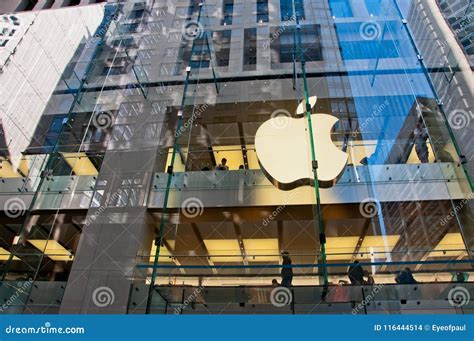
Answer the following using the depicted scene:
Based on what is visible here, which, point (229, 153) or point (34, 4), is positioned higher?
point (34, 4)

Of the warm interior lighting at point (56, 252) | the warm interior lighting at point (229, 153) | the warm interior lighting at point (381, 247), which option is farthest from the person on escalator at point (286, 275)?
the warm interior lighting at point (56, 252)

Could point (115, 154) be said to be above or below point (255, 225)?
above

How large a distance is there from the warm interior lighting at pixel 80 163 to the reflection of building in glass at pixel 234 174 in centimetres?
1

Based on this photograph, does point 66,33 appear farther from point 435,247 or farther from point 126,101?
point 435,247

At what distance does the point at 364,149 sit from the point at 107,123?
11.0ft

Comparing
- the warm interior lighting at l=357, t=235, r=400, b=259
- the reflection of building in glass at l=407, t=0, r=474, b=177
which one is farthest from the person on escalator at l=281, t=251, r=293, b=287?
the reflection of building in glass at l=407, t=0, r=474, b=177

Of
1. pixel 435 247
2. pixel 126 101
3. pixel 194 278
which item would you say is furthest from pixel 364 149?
pixel 126 101

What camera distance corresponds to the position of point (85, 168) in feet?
15.8

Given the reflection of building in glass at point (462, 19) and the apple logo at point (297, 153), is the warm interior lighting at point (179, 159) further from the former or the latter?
the reflection of building in glass at point (462, 19)

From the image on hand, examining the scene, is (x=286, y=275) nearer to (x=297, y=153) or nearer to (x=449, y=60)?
(x=297, y=153)

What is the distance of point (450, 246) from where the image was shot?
351 cm

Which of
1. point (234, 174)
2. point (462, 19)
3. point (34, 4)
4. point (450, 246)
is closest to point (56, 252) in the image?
point (234, 174)

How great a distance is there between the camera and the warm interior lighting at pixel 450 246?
3.39 metres

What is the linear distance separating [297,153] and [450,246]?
1.66 meters
